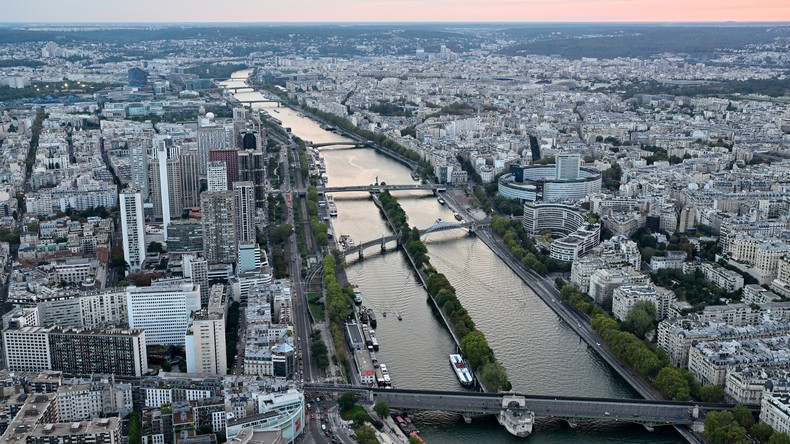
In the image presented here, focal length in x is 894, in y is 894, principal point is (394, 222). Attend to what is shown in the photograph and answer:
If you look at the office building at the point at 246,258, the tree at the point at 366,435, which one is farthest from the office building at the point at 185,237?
the tree at the point at 366,435

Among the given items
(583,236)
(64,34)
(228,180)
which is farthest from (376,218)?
(64,34)

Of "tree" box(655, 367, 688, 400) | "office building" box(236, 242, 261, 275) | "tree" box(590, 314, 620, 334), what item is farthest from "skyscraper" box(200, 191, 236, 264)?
"tree" box(655, 367, 688, 400)

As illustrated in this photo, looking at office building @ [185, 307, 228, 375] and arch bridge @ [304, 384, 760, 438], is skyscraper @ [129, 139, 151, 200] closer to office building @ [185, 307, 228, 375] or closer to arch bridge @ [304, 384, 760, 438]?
office building @ [185, 307, 228, 375]

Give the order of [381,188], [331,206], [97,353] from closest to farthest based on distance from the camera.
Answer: [97,353], [331,206], [381,188]

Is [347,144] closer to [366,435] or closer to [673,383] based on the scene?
→ [673,383]

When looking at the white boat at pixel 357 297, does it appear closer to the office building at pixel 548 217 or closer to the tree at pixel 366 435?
the tree at pixel 366 435

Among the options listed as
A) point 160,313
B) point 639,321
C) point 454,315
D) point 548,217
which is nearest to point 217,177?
point 160,313

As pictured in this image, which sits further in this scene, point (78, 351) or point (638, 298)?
point (638, 298)
